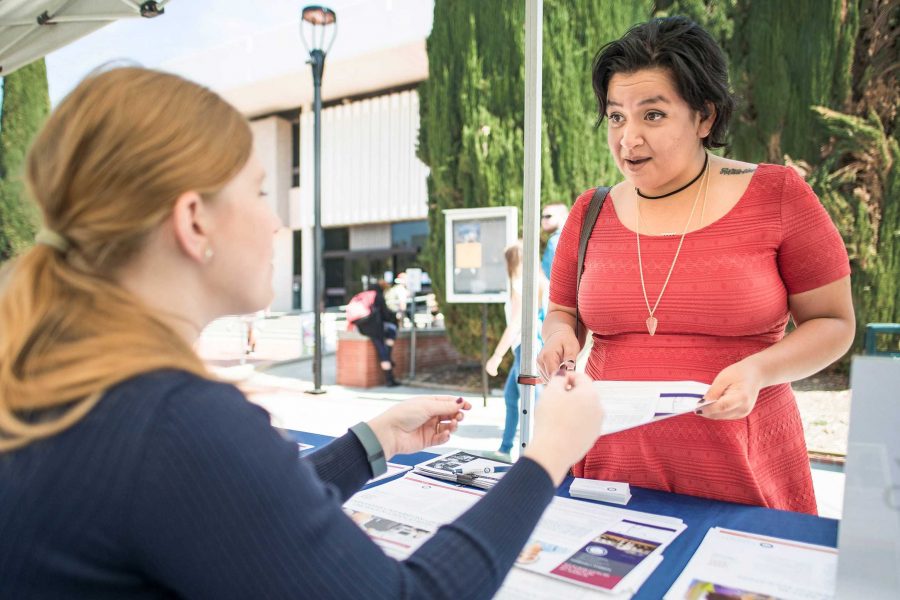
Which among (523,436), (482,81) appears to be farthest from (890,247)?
(523,436)

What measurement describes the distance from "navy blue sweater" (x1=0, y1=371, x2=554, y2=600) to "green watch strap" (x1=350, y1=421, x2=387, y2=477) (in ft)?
1.66

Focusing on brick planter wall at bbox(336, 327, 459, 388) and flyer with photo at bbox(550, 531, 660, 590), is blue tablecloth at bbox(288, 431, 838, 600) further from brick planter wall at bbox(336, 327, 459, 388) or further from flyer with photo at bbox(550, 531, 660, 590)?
brick planter wall at bbox(336, 327, 459, 388)

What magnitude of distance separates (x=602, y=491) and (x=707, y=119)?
3.10 ft

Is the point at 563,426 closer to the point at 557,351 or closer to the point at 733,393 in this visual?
the point at 733,393

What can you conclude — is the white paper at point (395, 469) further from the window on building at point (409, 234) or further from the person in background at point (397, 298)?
the window on building at point (409, 234)

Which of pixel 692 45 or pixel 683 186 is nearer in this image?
pixel 692 45

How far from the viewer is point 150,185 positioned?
2.07 ft

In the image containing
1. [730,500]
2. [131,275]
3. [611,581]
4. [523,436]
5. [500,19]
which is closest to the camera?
[131,275]

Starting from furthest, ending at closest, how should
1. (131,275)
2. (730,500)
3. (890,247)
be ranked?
(890,247) → (730,500) → (131,275)

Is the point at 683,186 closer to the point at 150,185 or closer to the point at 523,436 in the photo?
the point at 523,436

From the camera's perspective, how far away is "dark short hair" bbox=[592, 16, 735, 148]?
1428 millimetres

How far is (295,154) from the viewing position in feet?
65.2

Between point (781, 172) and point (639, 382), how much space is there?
0.60 meters

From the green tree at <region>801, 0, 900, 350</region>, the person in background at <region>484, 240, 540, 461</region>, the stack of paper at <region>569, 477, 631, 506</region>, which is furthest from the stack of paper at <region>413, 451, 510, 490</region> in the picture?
the green tree at <region>801, 0, 900, 350</region>
